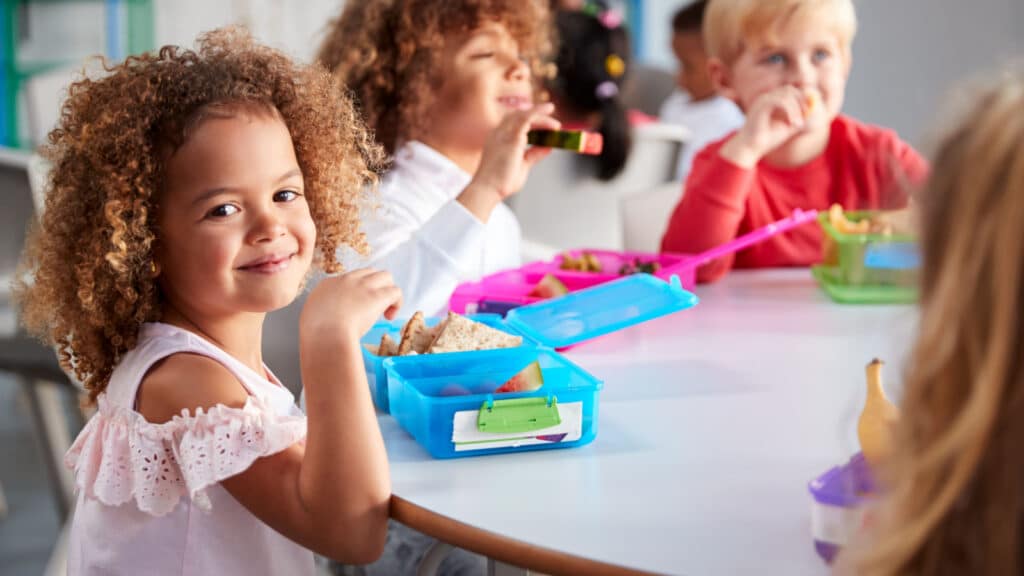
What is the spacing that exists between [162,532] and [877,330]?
845mm

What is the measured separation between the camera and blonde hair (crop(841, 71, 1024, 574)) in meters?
0.46

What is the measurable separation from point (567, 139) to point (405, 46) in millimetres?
378

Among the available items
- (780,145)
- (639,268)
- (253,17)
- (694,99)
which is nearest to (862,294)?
(639,268)

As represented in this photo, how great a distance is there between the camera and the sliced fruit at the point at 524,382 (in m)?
0.91

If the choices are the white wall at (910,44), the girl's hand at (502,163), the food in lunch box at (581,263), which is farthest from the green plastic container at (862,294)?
the white wall at (910,44)

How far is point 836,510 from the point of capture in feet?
2.16

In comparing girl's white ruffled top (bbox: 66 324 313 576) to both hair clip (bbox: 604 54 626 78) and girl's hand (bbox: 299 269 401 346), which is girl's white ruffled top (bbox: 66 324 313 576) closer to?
girl's hand (bbox: 299 269 401 346)

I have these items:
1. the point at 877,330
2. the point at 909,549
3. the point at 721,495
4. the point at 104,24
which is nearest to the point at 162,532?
Result: the point at 721,495

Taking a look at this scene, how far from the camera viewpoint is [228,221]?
37.0 inches

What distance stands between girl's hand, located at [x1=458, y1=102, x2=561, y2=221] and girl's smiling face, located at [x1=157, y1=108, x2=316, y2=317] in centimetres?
43

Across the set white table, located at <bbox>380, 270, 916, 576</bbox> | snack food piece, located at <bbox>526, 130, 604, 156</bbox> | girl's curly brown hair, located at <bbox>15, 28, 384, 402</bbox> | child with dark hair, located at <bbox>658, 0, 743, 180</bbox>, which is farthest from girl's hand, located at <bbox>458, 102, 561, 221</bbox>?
child with dark hair, located at <bbox>658, 0, 743, 180</bbox>

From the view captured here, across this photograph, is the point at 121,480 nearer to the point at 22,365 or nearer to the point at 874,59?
the point at 22,365

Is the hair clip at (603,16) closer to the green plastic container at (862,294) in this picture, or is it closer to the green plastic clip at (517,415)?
the green plastic container at (862,294)

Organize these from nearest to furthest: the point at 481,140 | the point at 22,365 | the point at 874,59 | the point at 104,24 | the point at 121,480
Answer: the point at 121,480 → the point at 481,140 → the point at 22,365 → the point at 874,59 → the point at 104,24
